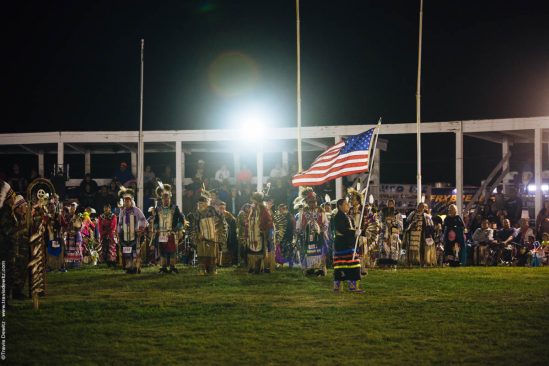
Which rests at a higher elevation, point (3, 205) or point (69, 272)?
point (3, 205)

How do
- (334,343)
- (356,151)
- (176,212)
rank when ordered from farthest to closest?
(176,212) → (356,151) → (334,343)

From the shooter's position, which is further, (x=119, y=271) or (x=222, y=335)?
(x=119, y=271)

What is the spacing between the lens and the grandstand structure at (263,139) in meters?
25.0

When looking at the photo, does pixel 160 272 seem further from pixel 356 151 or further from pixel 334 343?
pixel 334 343

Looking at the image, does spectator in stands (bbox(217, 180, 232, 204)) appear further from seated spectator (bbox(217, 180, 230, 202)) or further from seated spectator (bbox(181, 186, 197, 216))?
seated spectator (bbox(181, 186, 197, 216))

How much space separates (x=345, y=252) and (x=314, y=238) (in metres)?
3.41

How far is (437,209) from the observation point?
29344mm

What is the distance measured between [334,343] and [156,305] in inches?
162

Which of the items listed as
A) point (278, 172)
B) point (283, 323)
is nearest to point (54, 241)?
point (278, 172)

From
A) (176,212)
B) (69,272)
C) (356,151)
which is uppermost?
(356,151)

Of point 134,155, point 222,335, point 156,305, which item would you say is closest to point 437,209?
point 134,155

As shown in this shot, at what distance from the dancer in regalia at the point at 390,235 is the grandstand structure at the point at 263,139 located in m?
4.65

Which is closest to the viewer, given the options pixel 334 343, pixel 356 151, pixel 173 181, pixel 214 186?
pixel 334 343

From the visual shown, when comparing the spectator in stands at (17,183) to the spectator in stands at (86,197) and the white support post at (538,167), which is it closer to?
the spectator in stands at (86,197)
